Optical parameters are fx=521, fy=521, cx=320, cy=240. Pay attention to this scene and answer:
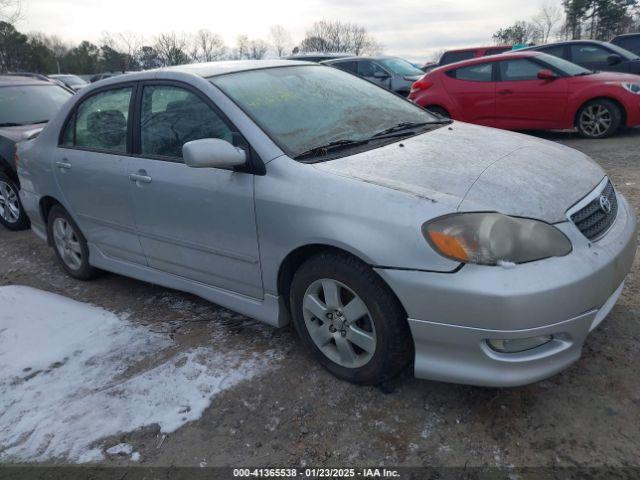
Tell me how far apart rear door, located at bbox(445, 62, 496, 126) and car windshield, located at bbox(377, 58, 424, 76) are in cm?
402

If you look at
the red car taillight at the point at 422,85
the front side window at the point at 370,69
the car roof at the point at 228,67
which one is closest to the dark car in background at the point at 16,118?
the car roof at the point at 228,67

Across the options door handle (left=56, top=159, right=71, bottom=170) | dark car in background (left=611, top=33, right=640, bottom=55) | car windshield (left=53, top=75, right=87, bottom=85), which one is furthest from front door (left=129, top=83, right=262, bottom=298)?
car windshield (left=53, top=75, right=87, bottom=85)

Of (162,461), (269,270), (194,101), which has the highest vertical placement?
(194,101)

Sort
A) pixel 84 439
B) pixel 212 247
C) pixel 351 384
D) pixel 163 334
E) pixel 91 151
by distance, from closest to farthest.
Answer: pixel 84 439, pixel 351 384, pixel 212 247, pixel 163 334, pixel 91 151

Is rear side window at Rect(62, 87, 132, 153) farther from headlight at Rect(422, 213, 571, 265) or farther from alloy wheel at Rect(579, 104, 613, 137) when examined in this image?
alloy wheel at Rect(579, 104, 613, 137)

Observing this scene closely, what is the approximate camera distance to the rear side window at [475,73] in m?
8.53

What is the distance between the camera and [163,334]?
10.9 feet

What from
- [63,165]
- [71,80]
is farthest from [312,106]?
[71,80]

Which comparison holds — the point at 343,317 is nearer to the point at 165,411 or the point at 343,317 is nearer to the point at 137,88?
the point at 165,411

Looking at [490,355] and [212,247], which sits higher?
[212,247]

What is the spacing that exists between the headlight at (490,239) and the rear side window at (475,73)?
7103 millimetres

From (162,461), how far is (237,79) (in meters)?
2.12

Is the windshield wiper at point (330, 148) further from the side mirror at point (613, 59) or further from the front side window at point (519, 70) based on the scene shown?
the side mirror at point (613, 59)

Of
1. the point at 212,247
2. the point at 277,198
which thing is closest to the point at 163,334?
the point at 212,247
